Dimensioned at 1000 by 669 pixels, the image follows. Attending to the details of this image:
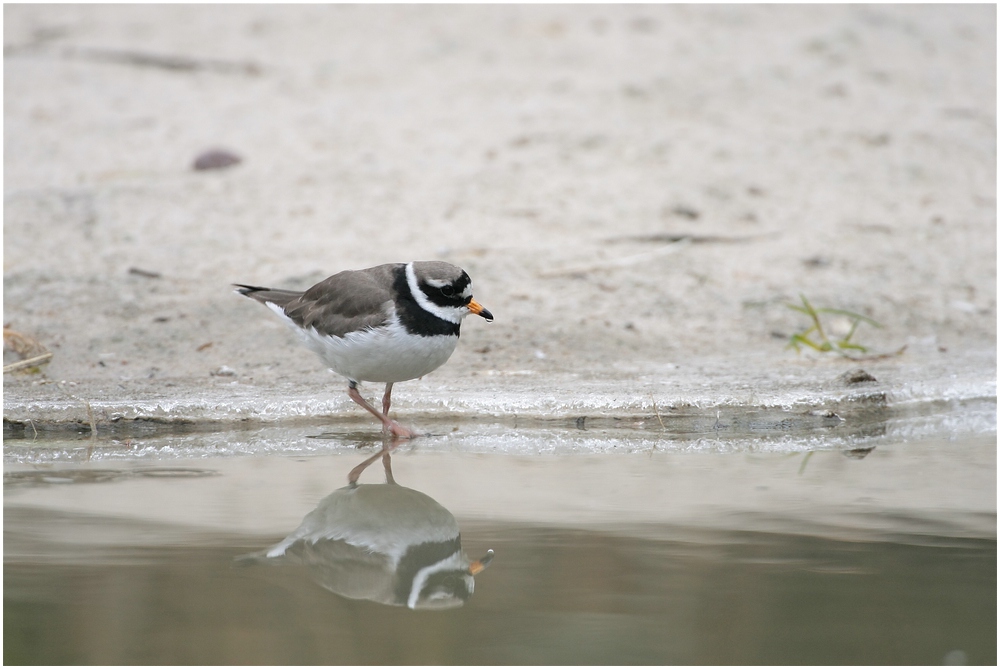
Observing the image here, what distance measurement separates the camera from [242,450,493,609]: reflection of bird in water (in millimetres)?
3660

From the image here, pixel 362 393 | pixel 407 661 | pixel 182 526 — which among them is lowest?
pixel 362 393

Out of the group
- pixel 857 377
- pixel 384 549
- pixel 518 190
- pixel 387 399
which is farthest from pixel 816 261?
pixel 384 549

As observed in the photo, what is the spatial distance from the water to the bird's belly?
360 mm

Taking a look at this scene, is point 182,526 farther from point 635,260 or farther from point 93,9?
point 93,9

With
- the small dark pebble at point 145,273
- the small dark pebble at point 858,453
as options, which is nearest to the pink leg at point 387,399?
the small dark pebble at point 858,453

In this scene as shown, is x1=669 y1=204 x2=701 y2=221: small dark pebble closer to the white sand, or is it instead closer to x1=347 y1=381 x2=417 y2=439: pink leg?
the white sand

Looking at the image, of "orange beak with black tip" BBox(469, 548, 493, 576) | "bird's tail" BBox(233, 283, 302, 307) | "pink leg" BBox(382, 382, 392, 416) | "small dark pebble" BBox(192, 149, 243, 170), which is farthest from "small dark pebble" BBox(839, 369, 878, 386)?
"small dark pebble" BBox(192, 149, 243, 170)

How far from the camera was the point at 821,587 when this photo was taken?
3.62m

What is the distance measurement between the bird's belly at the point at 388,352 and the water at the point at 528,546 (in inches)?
14.2

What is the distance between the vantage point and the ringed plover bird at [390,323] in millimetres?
5207

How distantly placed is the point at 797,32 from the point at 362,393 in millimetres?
8408

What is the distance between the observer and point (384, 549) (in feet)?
13.3

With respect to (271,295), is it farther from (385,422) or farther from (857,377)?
(857,377)

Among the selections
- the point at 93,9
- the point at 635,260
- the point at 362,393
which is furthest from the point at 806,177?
the point at 93,9
